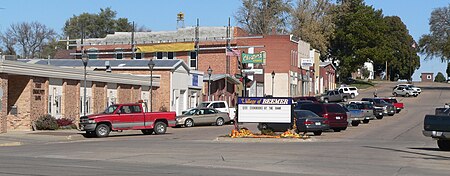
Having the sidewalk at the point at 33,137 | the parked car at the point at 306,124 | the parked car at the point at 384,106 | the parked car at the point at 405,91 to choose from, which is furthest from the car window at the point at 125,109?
the parked car at the point at 405,91

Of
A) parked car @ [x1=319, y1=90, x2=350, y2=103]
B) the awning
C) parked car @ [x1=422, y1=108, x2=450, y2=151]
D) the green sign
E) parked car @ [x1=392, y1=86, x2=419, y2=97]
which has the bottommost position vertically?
parked car @ [x1=422, y1=108, x2=450, y2=151]

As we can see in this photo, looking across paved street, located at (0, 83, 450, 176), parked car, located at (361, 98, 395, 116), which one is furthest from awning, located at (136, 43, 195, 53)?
paved street, located at (0, 83, 450, 176)

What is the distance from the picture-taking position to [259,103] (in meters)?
34.7

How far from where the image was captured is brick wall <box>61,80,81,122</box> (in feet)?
150

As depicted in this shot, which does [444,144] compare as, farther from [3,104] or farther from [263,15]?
[263,15]

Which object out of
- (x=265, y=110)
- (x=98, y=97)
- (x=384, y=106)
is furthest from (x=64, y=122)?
(x=384, y=106)

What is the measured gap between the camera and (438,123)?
2641 cm

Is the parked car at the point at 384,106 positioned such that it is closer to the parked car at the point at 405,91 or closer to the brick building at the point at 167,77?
the brick building at the point at 167,77

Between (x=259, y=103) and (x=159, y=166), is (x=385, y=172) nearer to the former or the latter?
(x=159, y=166)

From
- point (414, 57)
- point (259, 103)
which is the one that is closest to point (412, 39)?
point (414, 57)

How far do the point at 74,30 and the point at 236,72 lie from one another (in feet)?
173

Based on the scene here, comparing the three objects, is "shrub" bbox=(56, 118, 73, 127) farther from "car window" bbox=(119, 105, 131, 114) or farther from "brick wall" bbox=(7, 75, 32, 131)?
"car window" bbox=(119, 105, 131, 114)

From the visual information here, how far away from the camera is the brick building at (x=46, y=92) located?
3994 cm

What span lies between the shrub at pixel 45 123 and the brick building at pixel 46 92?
0.46m
